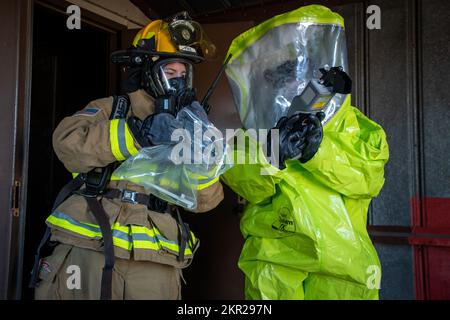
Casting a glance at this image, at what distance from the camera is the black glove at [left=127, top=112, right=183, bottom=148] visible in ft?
4.90

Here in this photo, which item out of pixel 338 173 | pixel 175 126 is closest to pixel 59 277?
pixel 175 126

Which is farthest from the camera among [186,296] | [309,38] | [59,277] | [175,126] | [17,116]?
[186,296]

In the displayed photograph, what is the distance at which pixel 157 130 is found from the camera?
1502mm

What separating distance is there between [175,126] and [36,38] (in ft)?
7.88

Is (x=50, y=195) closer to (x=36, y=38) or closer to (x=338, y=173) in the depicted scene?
(x=36, y=38)

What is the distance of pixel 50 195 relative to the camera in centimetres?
337

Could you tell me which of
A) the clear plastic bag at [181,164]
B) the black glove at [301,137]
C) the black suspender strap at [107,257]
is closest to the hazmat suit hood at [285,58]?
the black glove at [301,137]

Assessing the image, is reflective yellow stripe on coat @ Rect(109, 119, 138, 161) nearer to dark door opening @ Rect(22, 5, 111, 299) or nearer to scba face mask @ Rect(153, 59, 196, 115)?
scba face mask @ Rect(153, 59, 196, 115)

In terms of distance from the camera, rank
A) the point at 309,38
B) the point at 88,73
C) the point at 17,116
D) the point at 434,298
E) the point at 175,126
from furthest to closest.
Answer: the point at 88,73, the point at 434,298, the point at 17,116, the point at 309,38, the point at 175,126

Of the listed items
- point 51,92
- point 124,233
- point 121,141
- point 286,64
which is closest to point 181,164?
point 121,141

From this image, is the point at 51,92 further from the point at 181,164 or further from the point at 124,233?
the point at 181,164

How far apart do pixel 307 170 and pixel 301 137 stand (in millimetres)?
267

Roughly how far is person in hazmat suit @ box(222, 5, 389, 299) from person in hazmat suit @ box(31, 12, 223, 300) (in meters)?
0.27

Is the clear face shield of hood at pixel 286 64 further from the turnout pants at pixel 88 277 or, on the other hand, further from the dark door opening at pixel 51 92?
the dark door opening at pixel 51 92
